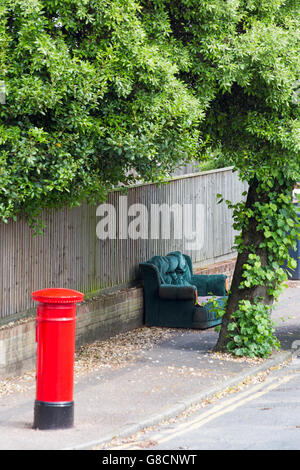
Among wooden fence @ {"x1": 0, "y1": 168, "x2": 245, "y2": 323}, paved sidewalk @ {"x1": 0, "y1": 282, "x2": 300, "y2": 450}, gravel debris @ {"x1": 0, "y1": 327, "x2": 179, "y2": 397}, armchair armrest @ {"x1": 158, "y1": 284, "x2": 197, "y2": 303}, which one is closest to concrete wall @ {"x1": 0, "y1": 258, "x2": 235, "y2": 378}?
gravel debris @ {"x1": 0, "y1": 327, "x2": 179, "y2": 397}

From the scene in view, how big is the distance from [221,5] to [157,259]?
5199 mm

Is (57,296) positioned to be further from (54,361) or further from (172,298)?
(172,298)

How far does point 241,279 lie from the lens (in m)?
11.0

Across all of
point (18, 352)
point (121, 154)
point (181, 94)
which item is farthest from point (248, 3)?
point (18, 352)

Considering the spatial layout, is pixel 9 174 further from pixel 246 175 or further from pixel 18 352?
pixel 246 175

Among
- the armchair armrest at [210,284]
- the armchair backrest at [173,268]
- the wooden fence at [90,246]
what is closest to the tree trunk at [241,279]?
the wooden fence at [90,246]

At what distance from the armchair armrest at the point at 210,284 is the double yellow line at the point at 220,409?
3.92 metres

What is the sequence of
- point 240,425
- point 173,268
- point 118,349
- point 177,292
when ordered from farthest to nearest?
point 173,268 → point 177,292 → point 118,349 → point 240,425

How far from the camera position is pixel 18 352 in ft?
32.7

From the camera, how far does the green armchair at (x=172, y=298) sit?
13.0 metres

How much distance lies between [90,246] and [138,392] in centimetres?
355

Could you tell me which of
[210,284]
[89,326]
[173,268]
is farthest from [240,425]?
[210,284]

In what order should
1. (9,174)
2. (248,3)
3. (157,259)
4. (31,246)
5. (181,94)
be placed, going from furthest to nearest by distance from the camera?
1. (157,259)
2. (31,246)
3. (248,3)
4. (181,94)
5. (9,174)

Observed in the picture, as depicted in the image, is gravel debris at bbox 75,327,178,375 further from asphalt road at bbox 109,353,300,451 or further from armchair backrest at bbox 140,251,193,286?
asphalt road at bbox 109,353,300,451
